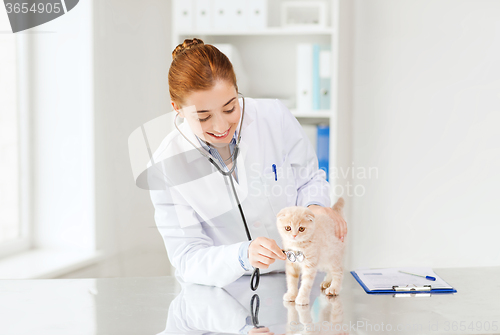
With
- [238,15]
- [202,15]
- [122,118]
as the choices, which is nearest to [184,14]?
[202,15]

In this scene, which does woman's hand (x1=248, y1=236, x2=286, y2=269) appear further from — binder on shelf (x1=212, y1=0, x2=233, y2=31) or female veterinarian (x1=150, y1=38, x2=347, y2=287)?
binder on shelf (x1=212, y1=0, x2=233, y2=31)

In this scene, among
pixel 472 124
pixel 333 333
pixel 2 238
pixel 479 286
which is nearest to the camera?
pixel 333 333

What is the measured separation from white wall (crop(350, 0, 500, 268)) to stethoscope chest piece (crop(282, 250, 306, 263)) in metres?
1.09

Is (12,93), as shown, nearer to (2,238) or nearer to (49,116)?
(49,116)

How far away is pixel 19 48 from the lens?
4.66 feet

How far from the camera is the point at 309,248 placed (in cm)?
78

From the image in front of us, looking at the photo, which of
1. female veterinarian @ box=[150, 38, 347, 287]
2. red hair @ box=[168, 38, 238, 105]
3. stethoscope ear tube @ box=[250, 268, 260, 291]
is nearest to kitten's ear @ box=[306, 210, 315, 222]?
female veterinarian @ box=[150, 38, 347, 287]

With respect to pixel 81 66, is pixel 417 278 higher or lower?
lower

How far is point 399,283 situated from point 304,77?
0.93 meters

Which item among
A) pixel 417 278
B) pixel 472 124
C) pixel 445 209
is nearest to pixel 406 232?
pixel 445 209

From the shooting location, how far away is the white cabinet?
1621 millimetres

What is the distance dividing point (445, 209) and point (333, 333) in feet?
4.24

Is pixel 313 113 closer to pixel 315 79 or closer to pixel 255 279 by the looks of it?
Result: pixel 315 79

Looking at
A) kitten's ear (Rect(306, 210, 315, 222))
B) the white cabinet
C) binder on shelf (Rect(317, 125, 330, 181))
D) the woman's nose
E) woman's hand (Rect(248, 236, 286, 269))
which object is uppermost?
the white cabinet
